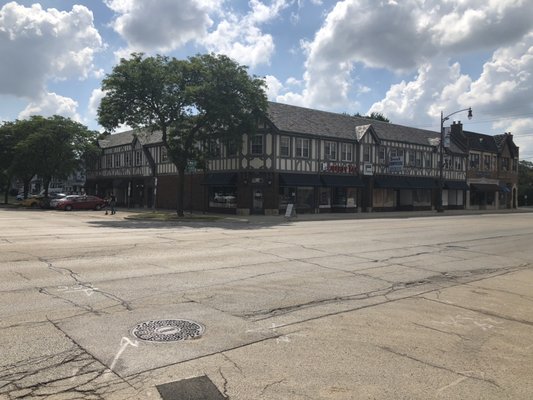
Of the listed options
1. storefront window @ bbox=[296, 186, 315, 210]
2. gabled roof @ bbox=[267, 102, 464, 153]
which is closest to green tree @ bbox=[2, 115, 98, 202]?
gabled roof @ bbox=[267, 102, 464, 153]

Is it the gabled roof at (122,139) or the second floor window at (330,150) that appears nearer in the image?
the second floor window at (330,150)

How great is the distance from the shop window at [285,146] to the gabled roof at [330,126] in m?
0.66

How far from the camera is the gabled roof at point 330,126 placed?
3841 cm

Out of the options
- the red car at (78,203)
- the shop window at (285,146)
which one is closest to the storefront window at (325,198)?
the shop window at (285,146)

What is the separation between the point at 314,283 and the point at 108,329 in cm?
452

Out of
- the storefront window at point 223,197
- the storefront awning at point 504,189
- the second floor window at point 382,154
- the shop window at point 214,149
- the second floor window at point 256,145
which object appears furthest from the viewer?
the storefront awning at point 504,189

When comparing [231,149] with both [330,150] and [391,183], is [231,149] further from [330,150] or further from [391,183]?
[391,183]

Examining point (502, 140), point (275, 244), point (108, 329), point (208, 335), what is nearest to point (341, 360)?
point (208, 335)

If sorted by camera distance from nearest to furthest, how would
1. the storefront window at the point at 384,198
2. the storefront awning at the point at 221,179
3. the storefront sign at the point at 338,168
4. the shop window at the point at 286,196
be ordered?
the storefront awning at the point at 221,179
the shop window at the point at 286,196
the storefront sign at the point at 338,168
the storefront window at the point at 384,198

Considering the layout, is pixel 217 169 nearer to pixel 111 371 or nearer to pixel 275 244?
pixel 275 244

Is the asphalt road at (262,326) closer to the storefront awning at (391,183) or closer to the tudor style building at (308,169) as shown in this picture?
the tudor style building at (308,169)

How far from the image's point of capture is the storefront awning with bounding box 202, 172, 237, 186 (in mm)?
36906

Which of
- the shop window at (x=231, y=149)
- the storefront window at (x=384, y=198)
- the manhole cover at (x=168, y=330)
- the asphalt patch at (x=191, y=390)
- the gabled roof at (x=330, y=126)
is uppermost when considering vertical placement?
the gabled roof at (x=330, y=126)

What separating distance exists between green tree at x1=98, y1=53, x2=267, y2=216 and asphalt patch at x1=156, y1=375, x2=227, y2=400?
2718 centimetres
